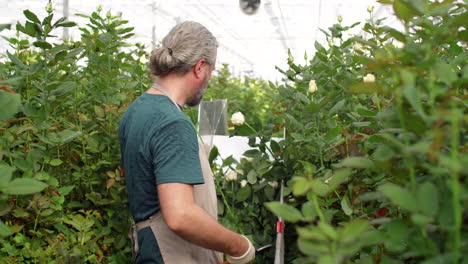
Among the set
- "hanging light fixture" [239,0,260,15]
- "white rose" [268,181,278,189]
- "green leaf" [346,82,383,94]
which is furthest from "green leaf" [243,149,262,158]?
"hanging light fixture" [239,0,260,15]

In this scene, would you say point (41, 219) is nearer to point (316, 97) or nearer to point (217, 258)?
point (217, 258)

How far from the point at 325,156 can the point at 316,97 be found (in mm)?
277

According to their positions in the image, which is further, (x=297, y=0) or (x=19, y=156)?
(x=297, y=0)

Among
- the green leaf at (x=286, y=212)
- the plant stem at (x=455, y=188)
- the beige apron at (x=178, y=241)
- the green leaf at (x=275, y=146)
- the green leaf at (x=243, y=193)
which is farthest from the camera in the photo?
the green leaf at (x=243, y=193)

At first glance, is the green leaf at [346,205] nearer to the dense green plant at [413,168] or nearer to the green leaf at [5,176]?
the dense green plant at [413,168]

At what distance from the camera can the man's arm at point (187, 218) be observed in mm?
1383

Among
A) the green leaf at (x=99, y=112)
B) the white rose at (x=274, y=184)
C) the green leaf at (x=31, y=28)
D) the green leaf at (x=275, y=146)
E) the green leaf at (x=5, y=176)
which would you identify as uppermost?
the green leaf at (x=31, y=28)

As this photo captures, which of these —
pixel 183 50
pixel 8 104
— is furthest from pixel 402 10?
pixel 183 50

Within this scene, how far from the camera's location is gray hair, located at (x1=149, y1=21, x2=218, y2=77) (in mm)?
1688

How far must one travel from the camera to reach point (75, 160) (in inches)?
82.4

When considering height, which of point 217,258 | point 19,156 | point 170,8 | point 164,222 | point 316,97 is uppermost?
point 170,8

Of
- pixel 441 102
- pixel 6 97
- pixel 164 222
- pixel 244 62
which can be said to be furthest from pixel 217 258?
pixel 244 62

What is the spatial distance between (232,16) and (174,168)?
41.1ft

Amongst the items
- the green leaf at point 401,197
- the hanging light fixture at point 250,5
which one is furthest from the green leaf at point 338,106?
the hanging light fixture at point 250,5
